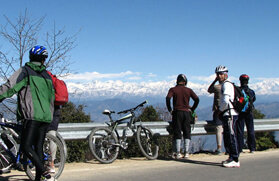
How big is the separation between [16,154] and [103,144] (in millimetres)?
2273

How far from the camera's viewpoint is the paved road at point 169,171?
5691 mm

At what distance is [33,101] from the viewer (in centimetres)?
453

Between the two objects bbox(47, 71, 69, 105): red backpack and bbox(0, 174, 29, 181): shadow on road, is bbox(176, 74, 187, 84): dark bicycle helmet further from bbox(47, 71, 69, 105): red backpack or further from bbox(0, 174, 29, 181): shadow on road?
bbox(0, 174, 29, 181): shadow on road

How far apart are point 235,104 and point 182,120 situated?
4.45ft

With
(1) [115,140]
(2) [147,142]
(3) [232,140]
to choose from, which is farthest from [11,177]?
(3) [232,140]

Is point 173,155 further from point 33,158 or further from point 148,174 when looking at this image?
point 33,158

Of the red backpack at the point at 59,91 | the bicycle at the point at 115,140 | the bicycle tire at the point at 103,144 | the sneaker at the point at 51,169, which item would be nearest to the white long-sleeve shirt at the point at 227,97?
the bicycle at the point at 115,140

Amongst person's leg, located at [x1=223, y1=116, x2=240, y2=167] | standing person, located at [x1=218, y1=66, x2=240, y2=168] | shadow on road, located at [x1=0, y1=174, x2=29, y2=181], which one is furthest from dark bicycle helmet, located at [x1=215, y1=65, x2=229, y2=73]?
shadow on road, located at [x1=0, y1=174, x2=29, y2=181]

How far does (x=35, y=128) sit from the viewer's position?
4.54 metres

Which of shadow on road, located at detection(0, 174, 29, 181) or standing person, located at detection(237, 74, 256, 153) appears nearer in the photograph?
shadow on road, located at detection(0, 174, 29, 181)

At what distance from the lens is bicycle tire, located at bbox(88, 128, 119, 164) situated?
6996mm

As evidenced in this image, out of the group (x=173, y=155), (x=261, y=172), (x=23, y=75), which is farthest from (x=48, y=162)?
(x=261, y=172)

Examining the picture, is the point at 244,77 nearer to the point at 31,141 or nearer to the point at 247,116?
the point at 247,116

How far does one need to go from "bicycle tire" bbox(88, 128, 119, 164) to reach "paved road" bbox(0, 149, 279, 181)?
177 millimetres
